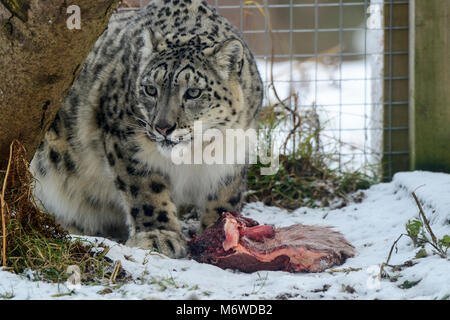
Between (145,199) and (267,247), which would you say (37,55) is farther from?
(267,247)

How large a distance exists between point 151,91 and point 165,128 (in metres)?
0.31

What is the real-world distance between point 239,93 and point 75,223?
1.54 metres

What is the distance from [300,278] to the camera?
9.72ft

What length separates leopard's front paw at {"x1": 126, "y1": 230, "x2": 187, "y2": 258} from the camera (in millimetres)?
3654

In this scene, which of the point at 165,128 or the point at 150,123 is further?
the point at 150,123

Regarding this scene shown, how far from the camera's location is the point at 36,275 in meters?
2.68

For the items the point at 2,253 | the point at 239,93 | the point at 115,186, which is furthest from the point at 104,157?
the point at 2,253

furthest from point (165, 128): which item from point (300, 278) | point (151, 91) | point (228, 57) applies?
point (300, 278)

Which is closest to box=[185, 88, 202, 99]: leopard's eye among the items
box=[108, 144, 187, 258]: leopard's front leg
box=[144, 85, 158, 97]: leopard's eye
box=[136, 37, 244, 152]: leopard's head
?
box=[136, 37, 244, 152]: leopard's head

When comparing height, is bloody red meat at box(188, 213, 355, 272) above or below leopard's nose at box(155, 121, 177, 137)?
below

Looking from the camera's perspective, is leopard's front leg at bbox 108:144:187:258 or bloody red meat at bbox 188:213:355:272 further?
leopard's front leg at bbox 108:144:187:258

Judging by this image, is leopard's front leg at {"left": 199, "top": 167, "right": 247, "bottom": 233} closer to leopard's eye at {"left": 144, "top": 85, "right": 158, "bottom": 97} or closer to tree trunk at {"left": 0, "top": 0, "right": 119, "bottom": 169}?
leopard's eye at {"left": 144, "top": 85, "right": 158, "bottom": 97}

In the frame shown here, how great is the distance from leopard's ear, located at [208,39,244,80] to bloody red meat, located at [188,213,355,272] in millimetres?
868

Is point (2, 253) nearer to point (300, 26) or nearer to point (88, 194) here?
point (88, 194)
